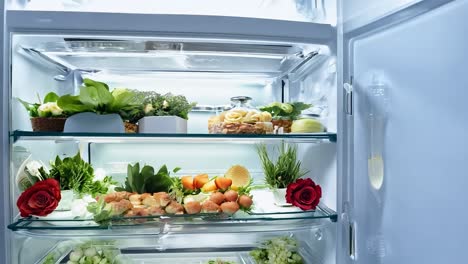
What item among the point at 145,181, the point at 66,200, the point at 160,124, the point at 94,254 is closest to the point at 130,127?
the point at 160,124

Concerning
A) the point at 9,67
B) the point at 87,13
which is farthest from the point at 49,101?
the point at 87,13

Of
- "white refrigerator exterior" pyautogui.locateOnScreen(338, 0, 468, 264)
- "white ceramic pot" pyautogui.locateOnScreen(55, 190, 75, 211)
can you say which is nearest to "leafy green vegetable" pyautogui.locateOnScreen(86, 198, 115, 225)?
"white ceramic pot" pyautogui.locateOnScreen(55, 190, 75, 211)

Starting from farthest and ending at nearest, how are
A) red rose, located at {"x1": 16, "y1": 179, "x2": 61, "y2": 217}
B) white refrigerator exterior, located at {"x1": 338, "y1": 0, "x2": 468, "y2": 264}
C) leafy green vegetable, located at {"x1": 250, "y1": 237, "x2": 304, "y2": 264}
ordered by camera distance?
leafy green vegetable, located at {"x1": 250, "y1": 237, "x2": 304, "y2": 264}, red rose, located at {"x1": 16, "y1": 179, "x2": 61, "y2": 217}, white refrigerator exterior, located at {"x1": 338, "y1": 0, "x2": 468, "y2": 264}

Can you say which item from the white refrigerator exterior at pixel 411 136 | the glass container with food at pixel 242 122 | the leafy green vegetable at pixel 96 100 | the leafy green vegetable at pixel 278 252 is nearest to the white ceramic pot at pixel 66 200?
the leafy green vegetable at pixel 96 100

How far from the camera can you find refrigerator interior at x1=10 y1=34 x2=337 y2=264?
3.78 feet

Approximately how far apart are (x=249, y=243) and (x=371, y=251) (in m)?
0.53

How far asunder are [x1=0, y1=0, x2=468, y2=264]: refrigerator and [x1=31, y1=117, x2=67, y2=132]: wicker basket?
30 millimetres

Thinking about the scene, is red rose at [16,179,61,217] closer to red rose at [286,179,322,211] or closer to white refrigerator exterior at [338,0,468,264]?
red rose at [286,179,322,211]

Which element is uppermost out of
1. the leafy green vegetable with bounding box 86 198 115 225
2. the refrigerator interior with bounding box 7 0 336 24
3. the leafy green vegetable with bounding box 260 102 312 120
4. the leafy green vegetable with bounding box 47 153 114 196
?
the refrigerator interior with bounding box 7 0 336 24

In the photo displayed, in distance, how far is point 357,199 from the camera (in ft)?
3.64

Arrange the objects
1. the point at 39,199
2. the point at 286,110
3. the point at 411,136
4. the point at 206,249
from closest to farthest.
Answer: the point at 411,136
the point at 39,199
the point at 286,110
the point at 206,249

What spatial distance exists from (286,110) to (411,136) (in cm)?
49

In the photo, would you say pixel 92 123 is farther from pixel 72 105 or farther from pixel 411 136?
pixel 411 136

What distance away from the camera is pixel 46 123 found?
1111 millimetres
